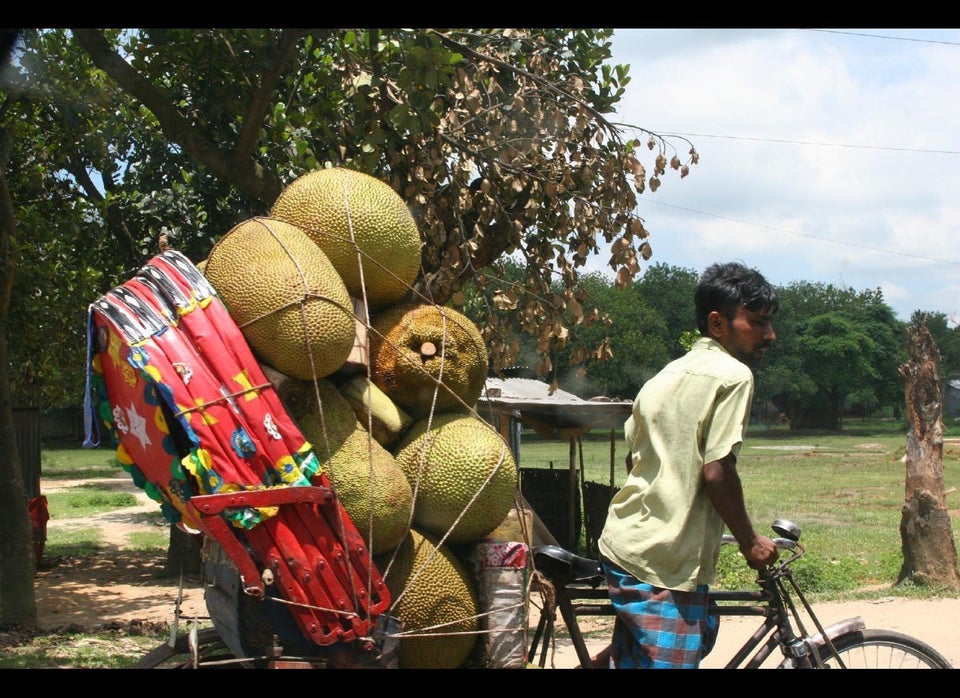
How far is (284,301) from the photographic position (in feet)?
9.68

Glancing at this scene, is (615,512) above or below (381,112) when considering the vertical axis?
below

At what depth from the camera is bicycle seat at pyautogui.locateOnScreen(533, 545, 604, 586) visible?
3.25 meters

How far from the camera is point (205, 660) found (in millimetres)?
3375

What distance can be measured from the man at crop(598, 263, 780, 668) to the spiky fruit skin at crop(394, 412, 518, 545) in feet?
1.56

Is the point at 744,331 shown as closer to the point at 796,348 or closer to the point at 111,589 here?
the point at 111,589

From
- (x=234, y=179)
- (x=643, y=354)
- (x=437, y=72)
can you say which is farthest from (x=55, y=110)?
(x=643, y=354)

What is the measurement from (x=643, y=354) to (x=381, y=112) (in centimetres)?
3881

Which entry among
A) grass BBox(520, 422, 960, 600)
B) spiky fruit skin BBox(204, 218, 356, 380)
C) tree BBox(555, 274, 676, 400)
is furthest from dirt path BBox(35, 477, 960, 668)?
tree BBox(555, 274, 676, 400)

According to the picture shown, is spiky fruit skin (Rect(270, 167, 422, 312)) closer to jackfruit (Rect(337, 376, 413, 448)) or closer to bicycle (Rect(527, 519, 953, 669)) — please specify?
jackfruit (Rect(337, 376, 413, 448))

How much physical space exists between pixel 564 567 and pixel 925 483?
6244 millimetres

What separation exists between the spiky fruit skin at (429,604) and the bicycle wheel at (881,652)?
1141 millimetres

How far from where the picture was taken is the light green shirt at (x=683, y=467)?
2854 millimetres

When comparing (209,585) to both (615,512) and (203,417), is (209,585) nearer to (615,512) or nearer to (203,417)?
(203,417)

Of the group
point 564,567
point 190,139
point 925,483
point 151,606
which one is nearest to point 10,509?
point 151,606
